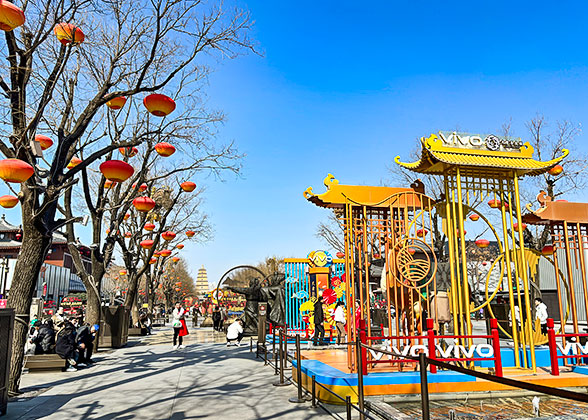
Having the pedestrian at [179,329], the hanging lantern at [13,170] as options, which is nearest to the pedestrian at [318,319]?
the pedestrian at [179,329]

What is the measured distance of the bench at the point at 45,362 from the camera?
36.1 ft

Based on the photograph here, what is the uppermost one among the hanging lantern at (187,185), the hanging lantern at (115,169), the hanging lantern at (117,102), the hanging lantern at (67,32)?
the hanging lantern at (67,32)

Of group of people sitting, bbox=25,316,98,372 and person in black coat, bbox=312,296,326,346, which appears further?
person in black coat, bbox=312,296,326,346

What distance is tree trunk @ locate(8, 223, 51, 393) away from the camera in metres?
8.73

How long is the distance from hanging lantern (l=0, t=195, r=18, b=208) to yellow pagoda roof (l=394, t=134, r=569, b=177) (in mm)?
7863

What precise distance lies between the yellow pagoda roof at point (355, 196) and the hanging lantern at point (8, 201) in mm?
5983

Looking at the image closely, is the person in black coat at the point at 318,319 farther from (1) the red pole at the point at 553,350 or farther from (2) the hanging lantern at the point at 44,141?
(2) the hanging lantern at the point at 44,141

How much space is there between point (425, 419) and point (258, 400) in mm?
4892

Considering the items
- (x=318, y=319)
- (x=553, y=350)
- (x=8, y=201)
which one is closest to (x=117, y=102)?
(x=8, y=201)

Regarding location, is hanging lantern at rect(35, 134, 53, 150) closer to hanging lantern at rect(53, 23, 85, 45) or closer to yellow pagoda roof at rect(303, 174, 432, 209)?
hanging lantern at rect(53, 23, 85, 45)

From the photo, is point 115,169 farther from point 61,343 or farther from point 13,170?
point 61,343

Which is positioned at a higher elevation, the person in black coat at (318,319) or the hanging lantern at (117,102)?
the hanging lantern at (117,102)

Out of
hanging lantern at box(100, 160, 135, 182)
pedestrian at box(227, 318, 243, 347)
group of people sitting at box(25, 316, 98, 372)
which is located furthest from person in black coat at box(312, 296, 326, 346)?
hanging lantern at box(100, 160, 135, 182)

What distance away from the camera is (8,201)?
30.1 feet
